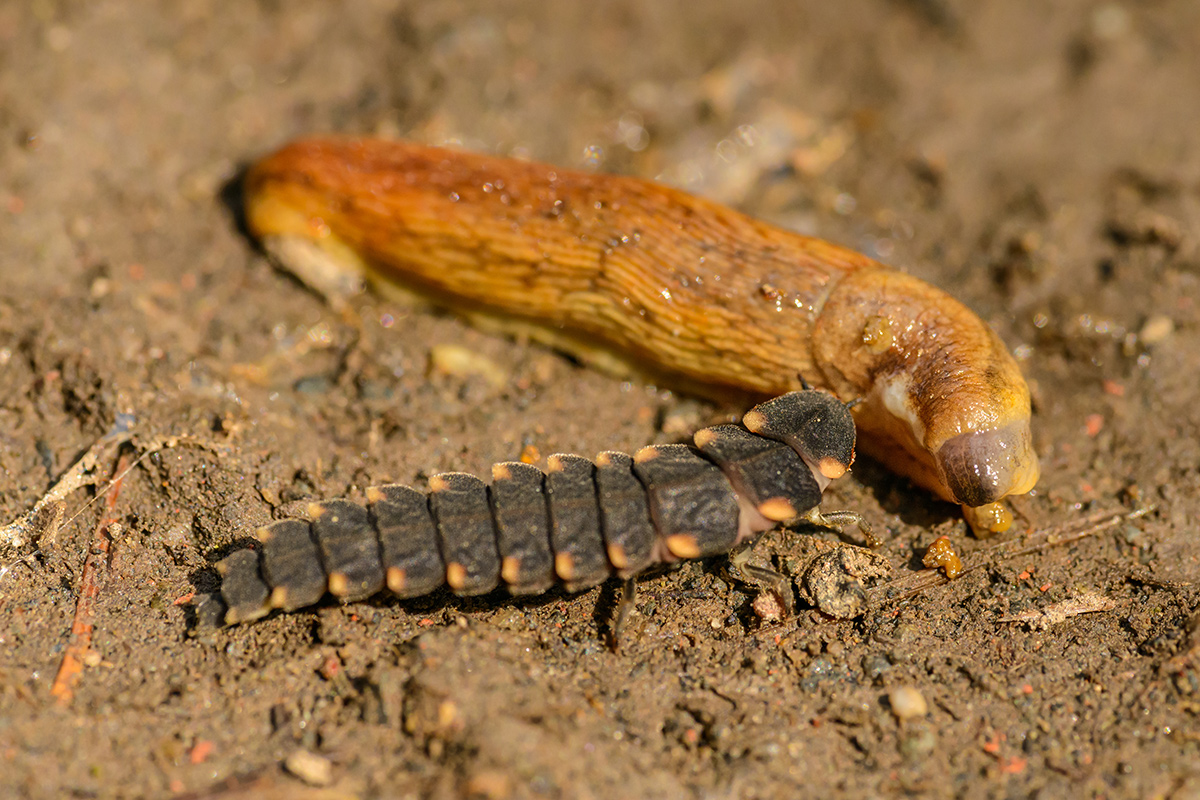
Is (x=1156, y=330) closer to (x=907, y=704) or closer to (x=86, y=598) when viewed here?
(x=907, y=704)

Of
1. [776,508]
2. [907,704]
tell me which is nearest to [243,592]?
[776,508]

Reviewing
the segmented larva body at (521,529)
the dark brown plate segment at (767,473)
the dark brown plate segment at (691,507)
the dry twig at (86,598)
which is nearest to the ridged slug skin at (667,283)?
the dark brown plate segment at (767,473)

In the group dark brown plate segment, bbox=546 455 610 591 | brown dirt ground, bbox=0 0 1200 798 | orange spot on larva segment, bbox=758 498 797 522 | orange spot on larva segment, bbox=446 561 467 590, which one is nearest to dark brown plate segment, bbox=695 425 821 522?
orange spot on larva segment, bbox=758 498 797 522

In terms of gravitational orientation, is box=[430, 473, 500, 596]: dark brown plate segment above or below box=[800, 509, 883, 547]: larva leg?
above

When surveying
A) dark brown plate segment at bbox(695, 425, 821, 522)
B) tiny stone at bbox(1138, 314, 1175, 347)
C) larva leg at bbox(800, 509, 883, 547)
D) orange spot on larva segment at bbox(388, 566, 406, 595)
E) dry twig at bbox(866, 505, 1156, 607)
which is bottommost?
dry twig at bbox(866, 505, 1156, 607)

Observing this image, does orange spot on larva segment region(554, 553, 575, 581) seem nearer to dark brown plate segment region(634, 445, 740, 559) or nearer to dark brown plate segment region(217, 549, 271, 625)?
dark brown plate segment region(634, 445, 740, 559)

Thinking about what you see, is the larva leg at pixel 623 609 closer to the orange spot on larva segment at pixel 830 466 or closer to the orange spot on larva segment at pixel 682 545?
the orange spot on larva segment at pixel 682 545

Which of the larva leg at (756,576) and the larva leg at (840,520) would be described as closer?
the larva leg at (756,576)

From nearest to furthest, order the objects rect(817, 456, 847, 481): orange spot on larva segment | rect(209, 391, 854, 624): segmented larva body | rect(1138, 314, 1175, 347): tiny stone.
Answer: rect(209, 391, 854, 624): segmented larva body < rect(817, 456, 847, 481): orange spot on larva segment < rect(1138, 314, 1175, 347): tiny stone
